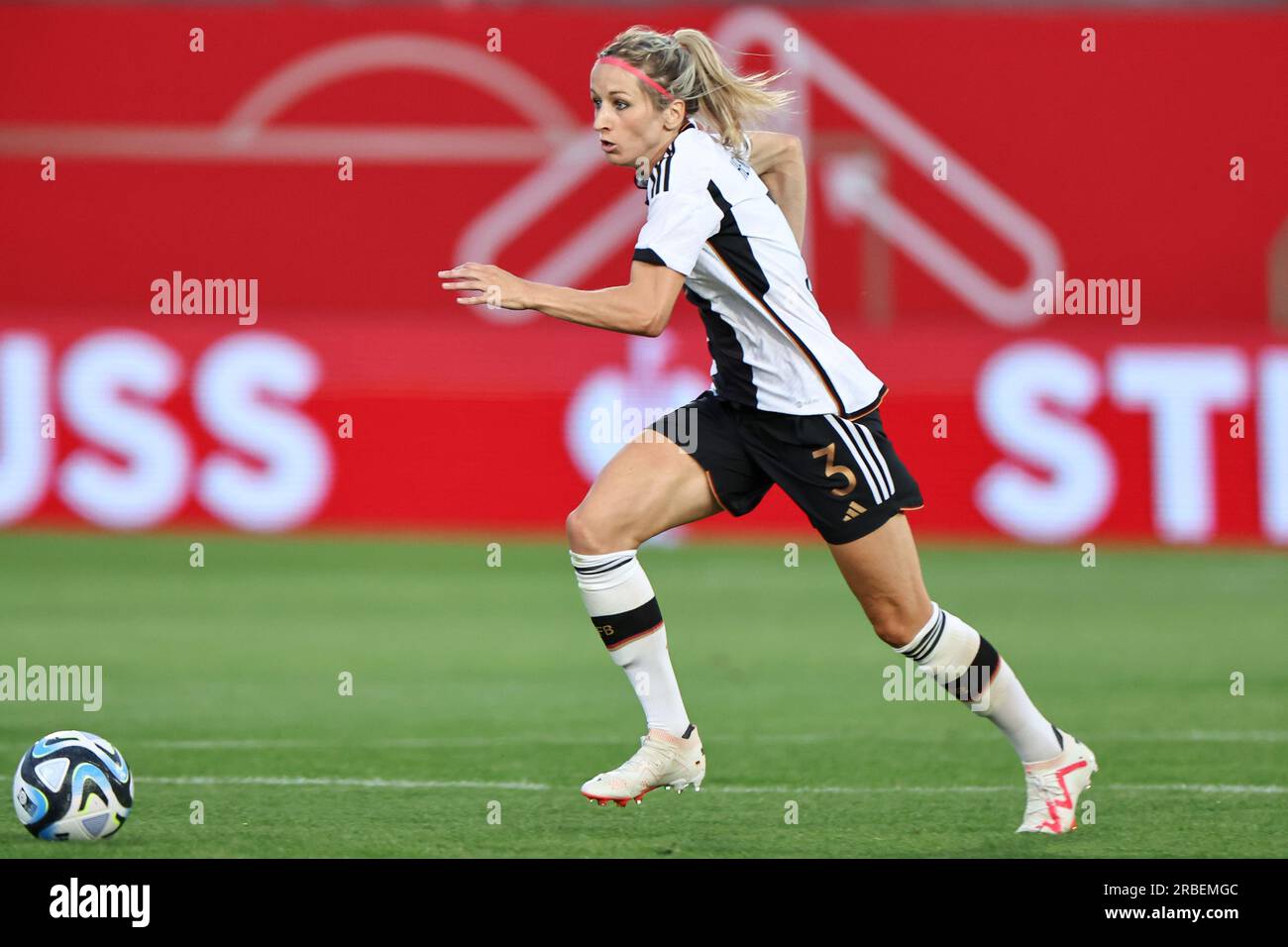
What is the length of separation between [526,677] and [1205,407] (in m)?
6.11

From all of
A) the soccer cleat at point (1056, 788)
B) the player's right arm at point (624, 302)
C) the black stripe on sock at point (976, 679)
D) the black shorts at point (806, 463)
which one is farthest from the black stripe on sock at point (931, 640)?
the player's right arm at point (624, 302)

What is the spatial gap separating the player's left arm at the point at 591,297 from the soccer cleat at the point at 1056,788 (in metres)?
1.83

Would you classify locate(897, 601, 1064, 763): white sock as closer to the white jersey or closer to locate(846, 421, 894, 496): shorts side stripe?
locate(846, 421, 894, 496): shorts side stripe

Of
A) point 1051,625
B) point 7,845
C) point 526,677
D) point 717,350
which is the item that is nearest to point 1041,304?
point 1051,625

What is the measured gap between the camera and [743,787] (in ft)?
23.3

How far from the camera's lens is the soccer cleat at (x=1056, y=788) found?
6.20 m

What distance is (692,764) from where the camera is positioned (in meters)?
6.28

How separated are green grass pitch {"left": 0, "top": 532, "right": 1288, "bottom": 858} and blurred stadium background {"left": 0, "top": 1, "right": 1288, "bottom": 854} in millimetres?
53

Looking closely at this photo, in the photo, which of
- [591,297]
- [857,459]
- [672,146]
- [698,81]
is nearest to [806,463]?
[857,459]

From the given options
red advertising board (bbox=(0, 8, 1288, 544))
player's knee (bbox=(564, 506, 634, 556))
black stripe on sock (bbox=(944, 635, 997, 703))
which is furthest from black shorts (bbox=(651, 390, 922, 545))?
red advertising board (bbox=(0, 8, 1288, 544))

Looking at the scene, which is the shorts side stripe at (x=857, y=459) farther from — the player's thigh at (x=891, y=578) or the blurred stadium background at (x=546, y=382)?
the blurred stadium background at (x=546, y=382)

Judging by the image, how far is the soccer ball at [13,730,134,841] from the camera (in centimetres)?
592

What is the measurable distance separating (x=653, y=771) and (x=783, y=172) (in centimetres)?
193

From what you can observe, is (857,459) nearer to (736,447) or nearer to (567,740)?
(736,447)
